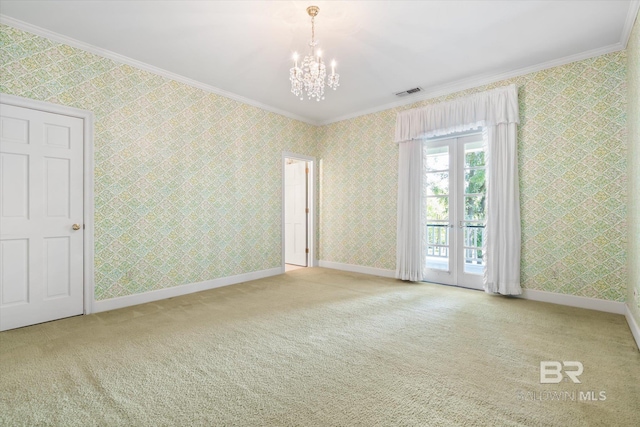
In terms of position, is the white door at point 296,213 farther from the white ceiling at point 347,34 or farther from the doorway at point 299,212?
the white ceiling at point 347,34

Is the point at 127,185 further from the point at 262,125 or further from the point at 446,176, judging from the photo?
the point at 446,176

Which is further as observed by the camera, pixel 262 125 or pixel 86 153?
pixel 262 125

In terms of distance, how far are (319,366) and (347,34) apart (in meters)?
3.16

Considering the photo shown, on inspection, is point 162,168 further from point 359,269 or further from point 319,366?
point 359,269

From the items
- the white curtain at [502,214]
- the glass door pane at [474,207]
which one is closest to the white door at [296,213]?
the glass door pane at [474,207]

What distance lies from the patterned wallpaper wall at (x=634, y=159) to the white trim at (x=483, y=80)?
319 millimetres

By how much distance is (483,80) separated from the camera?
4.32 m

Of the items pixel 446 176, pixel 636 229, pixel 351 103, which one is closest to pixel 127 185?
pixel 351 103

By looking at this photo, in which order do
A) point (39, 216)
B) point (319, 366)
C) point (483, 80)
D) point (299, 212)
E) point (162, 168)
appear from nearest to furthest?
1. point (319, 366)
2. point (39, 216)
3. point (162, 168)
4. point (483, 80)
5. point (299, 212)

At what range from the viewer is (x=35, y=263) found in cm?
312

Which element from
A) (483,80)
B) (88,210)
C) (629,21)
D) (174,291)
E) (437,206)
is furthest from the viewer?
(437,206)

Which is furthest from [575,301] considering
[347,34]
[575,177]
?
[347,34]

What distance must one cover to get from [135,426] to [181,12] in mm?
3254

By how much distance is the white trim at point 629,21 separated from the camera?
2.71m
